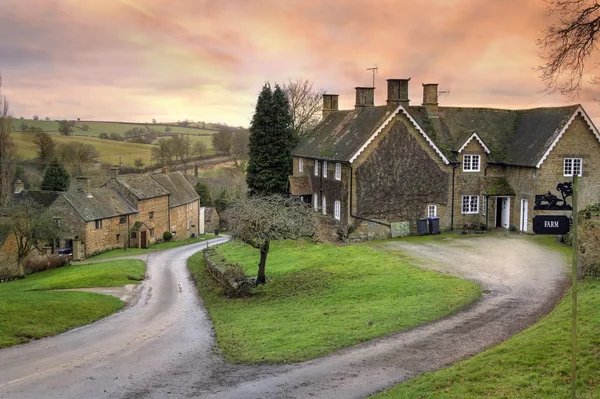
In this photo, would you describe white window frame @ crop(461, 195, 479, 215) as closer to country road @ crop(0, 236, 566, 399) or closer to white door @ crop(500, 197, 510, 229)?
white door @ crop(500, 197, 510, 229)

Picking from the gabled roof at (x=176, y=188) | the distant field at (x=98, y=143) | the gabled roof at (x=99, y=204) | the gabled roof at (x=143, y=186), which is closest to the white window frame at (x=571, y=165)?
the gabled roof at (x=99, y=204)

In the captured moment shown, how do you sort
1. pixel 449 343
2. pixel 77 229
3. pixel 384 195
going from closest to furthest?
pixel 449 343, pixel 384 195, pixel 77 229

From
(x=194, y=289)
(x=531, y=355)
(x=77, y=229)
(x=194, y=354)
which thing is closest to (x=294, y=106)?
(x=77, y=229)

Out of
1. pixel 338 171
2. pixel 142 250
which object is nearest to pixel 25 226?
pixel 142 250

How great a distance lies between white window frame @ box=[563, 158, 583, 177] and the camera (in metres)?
38.6

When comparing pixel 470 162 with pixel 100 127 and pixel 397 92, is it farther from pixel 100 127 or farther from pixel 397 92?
pixel 100 127

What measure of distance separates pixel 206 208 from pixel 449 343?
75.0 m

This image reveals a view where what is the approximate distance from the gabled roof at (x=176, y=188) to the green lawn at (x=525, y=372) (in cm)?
6101

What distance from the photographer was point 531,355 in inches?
546

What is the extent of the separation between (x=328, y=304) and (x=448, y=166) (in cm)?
2219

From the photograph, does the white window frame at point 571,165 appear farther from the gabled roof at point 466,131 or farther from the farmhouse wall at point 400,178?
the farmhouse wall at point 400,178

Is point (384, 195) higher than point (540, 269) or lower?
higher

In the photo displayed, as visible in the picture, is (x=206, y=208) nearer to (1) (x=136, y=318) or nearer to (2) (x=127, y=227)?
(2) (x=127, y=227)

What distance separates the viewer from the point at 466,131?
43406 millimetres
